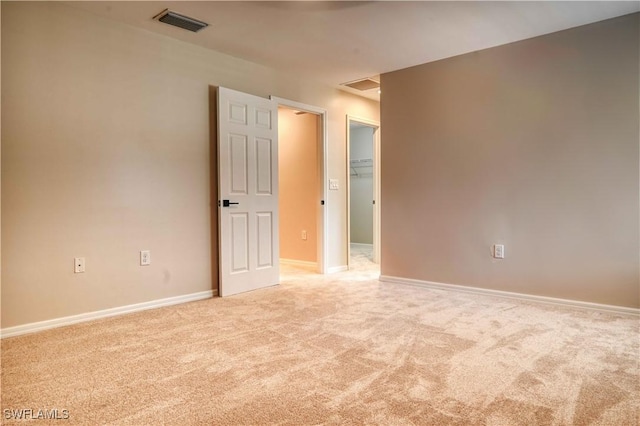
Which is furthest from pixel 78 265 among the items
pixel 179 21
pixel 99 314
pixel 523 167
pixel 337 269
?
pixel 523 167

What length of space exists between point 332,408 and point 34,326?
228cm

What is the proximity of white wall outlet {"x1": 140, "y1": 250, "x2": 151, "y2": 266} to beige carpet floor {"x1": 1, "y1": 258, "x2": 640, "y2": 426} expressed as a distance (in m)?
0.40

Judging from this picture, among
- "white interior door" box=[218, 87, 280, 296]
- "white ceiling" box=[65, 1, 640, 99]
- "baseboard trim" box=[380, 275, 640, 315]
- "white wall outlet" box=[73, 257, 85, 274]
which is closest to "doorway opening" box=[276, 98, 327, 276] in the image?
"white interior door" box=[218, 87, 280, 296]

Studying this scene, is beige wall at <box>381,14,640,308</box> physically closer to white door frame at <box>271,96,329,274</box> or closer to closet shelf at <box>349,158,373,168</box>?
white door frame at <box>271,96,329,274</box>

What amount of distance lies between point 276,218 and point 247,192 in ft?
1.54

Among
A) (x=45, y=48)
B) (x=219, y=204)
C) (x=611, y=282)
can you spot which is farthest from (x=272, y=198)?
(x=611, y=282)

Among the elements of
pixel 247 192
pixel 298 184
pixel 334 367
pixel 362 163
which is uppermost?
pixel 362 163

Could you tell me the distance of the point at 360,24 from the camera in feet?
10.4

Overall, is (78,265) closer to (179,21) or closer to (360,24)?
(179,21)

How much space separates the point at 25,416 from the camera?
1.61 meters

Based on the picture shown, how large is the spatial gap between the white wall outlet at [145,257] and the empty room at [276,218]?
2cm

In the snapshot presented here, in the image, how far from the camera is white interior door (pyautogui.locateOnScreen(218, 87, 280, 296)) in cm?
374

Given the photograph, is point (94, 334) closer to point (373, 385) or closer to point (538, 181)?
point (373, 385)

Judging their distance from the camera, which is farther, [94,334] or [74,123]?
[74,123]
